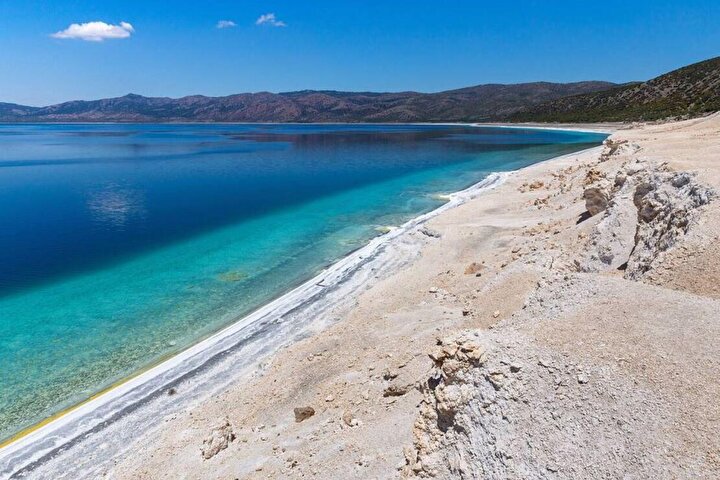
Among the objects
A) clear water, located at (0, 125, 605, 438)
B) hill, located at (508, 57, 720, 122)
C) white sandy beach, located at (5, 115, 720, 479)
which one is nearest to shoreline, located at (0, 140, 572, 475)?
white sandy beach, located at (5, 115, 720, 479)

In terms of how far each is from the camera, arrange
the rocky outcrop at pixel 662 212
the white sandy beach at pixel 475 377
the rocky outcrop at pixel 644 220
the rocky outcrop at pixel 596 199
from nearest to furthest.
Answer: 1. the white sandy beach at pixel 475 377
2. the rocky outcrop at pixel 662 212
3. the rocky outcrop at pixel 644 220
4. the rocky outcrop at pixel 596 199

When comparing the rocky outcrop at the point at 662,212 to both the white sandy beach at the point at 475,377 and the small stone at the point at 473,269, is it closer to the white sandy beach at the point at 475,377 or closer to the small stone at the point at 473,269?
the white sandy beach at the point at 475,377

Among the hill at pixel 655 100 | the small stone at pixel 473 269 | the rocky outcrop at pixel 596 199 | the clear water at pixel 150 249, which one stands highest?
the hill at pixel 655 100

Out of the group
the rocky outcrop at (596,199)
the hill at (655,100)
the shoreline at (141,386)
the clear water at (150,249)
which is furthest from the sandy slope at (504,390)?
the hill at (655,100)

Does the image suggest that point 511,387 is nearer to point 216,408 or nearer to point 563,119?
point 216,408

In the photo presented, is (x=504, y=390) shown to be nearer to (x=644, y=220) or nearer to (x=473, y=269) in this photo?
(x=644, y=220)

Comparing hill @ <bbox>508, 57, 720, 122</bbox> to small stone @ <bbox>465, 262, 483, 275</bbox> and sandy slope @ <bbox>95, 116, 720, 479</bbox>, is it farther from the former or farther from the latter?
sandy slope @ <bbox>95, 116, 720, 479</bbox>
